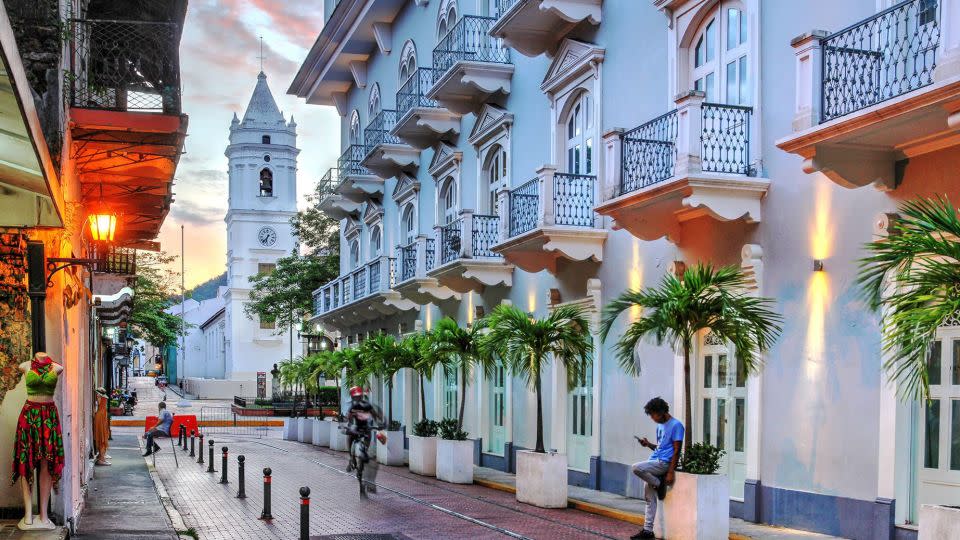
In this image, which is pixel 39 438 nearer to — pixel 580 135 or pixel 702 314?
pixel 702 314

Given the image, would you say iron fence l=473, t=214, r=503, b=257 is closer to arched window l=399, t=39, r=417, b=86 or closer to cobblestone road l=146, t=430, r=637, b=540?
cobblestone road l=146, t=430, r=637, b=540

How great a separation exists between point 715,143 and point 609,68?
487cm

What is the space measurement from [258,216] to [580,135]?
70201mm

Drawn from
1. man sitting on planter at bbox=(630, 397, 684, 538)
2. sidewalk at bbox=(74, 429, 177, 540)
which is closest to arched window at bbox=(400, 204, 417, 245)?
sidewalk at bbox=(74, 429, 177, 540)

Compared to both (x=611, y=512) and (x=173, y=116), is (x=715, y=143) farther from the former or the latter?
(x=173, y=116)

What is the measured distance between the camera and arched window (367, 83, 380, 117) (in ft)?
120

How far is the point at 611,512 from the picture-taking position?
16.2 metres

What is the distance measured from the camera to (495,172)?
25641 millimetres

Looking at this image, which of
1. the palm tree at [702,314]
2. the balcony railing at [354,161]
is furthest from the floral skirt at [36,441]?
the balcony railing at [354,161]

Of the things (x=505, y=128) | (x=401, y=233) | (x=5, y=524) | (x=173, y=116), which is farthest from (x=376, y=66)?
(x=5, y=524)

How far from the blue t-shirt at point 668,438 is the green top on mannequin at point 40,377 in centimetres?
648

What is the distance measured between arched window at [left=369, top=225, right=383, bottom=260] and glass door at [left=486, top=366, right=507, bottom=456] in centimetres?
1186

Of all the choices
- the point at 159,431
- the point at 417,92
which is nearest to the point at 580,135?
the point at 417,92

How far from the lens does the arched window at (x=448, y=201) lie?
28498mm
